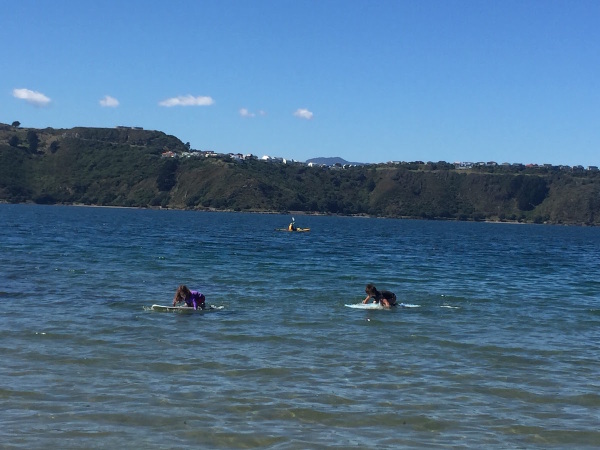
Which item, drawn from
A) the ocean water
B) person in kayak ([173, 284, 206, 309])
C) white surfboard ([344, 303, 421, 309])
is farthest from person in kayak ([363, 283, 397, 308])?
person in kayak ([173, 284, 206, 309])

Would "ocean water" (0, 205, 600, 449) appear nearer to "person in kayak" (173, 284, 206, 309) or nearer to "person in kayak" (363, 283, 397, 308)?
"person in kayak" (363, 283, 397, 308)

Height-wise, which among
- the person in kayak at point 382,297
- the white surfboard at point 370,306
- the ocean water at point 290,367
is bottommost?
the ocean water at point 290,367

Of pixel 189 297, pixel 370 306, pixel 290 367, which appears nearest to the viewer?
pixel 290 367

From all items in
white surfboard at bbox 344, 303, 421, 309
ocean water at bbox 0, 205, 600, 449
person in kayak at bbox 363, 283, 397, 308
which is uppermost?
person in kayak at bbox 363, 283, 397, 308

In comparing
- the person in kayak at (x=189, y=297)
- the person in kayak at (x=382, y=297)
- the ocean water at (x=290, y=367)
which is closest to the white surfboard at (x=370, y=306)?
the person in kayak at (x=382, y=297)

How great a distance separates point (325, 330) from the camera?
66.4 ft

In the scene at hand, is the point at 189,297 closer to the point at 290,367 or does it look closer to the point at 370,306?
the point at 370,306

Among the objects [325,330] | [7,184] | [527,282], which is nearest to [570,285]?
[527,282]

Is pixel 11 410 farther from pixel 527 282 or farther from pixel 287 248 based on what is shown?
pixel 287 248

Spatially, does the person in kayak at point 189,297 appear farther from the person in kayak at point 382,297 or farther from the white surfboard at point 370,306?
the person in kayak at point 382,297

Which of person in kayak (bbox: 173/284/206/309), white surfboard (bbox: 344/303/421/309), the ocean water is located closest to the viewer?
the ocean water

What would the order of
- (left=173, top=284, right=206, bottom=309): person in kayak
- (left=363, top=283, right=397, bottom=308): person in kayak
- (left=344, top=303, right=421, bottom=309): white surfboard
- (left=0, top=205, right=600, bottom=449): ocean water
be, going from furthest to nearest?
(left=363, top=283, right=397, bottom=308): person in kayak < (left=344, top=303, right=421, bottom=309): white surfboard < (left=173, top=284, right=206, bottom=309): person in kayak < (left=0, top=205, right=600, bottom=449): ocean water

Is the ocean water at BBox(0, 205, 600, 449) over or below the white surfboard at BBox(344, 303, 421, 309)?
below

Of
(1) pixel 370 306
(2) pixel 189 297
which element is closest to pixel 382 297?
(1) pixel 370 306
